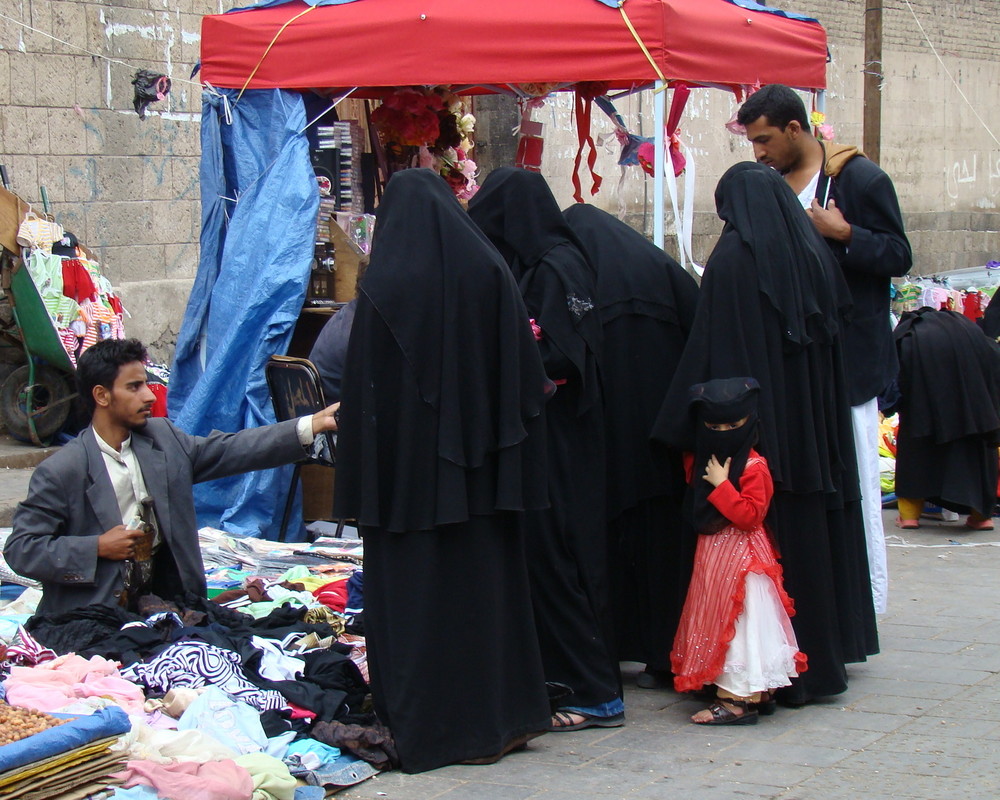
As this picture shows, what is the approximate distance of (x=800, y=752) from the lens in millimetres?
4074

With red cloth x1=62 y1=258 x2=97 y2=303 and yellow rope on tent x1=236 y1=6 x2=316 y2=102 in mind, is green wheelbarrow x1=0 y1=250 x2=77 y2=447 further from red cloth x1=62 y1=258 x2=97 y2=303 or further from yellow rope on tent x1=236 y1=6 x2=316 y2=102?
yellow rope on tent x1=236 y1=6 x2=316 y2=102

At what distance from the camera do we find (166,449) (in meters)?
4.68

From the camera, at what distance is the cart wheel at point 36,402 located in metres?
8.60

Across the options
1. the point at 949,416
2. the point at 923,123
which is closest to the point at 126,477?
the point at 949,416

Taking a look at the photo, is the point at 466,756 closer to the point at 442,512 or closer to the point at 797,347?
the point at 442,512

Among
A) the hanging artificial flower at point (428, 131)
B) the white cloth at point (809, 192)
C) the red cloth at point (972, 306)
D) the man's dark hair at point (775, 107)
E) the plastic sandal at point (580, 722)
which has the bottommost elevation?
the plastic sandal at point (580, 722)

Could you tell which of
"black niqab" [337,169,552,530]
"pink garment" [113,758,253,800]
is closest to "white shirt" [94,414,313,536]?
"black niqab" [337,169,552,530]

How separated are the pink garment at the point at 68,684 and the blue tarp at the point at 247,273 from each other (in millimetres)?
2983

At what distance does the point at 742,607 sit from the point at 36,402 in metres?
5.85

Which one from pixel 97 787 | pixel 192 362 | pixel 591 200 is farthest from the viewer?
pixel 591 200

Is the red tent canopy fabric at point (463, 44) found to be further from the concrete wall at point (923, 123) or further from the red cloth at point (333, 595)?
the concrete wall at point (923, 123)

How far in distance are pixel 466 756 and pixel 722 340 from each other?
157 cm

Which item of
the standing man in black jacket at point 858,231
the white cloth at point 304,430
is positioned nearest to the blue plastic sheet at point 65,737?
the white cloth at point 304,430

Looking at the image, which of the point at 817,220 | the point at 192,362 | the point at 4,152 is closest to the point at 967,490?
the point at 817,220
